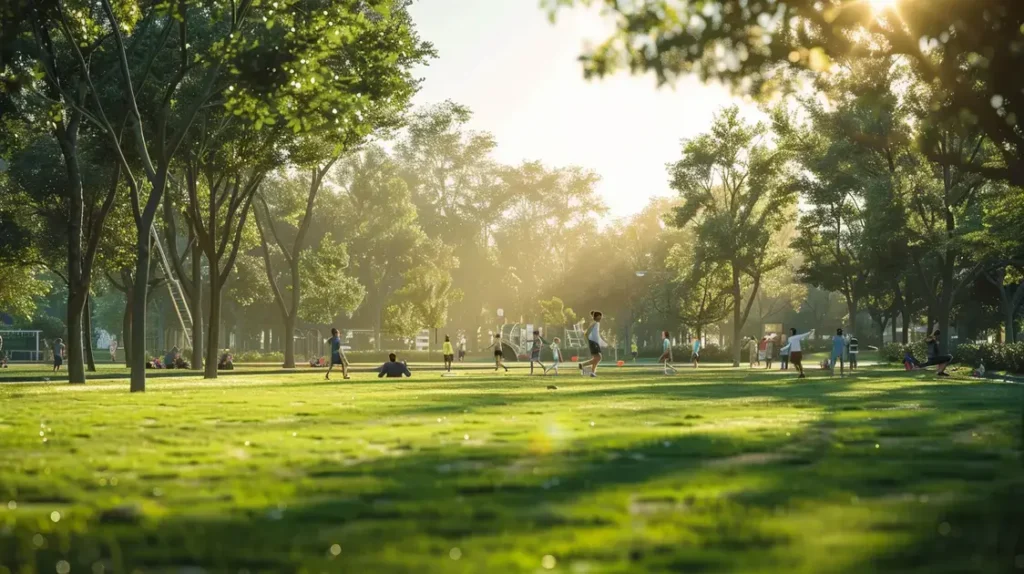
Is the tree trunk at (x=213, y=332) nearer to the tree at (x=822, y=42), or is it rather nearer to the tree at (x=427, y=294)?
the tree at (x=822, y=42)

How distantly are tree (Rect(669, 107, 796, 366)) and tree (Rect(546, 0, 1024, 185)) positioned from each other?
159 feet

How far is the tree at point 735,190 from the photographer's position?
69.9 metres

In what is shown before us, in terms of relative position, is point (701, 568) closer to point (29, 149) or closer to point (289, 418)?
point (289, 418)

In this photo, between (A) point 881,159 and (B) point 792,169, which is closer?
(A) point 881,159

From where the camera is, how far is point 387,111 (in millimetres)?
46812

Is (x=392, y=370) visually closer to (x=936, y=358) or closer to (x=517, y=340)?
(x=936, y=358)

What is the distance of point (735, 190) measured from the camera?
71.6 meters

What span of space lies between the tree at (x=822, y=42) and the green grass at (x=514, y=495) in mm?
5522

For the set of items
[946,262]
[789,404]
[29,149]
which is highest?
[29,149]

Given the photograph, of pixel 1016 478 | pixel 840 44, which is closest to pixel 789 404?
pixel 840 44

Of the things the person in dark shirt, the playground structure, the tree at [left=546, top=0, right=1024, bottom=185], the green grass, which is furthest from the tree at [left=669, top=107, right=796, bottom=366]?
the green grass

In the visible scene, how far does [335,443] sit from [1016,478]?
6.24m

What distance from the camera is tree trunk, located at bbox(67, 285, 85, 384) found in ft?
111

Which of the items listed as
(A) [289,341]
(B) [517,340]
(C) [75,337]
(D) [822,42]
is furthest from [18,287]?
(D) [822,42]
